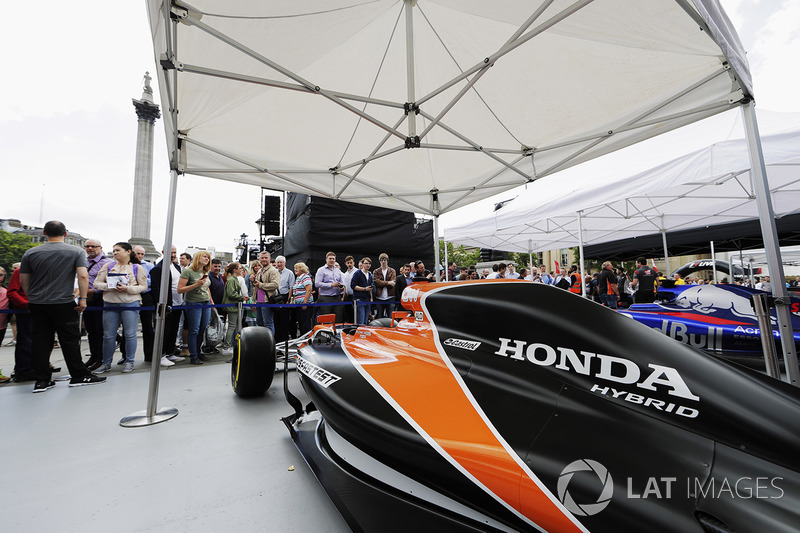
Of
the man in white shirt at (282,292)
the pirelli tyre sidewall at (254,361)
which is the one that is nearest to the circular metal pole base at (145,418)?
the pirelli tyre sidewall at (254,361)

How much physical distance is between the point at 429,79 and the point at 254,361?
317 cm

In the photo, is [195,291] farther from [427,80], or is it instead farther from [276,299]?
[427,80]

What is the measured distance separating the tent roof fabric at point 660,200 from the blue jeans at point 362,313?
3685 mm

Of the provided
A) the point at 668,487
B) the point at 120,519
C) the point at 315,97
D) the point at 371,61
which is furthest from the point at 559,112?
the point at 120,519

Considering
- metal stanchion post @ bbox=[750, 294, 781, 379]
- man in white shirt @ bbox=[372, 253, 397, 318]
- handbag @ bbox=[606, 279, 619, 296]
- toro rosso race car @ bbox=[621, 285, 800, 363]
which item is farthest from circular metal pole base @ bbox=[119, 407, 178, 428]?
handbag @ bbox=[606, 279, 619, 296]

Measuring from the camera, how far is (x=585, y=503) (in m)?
0.90

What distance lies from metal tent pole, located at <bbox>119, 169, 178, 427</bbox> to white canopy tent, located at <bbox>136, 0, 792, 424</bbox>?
0.04 metres

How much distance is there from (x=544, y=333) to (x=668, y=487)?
0.58 metres

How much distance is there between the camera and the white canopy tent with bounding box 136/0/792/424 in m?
2.25

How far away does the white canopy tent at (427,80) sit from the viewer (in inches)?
88.7

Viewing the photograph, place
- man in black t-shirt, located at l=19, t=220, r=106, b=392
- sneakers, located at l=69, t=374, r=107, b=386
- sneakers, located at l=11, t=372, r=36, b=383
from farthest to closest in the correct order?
1. sneakers, located at l=11, t=372, r=36, b=383
2. sneakers, located at l=69, t=374, r=107, b=386
3. man in black t-shirt, located at l=19, t=220, r=106, b=392

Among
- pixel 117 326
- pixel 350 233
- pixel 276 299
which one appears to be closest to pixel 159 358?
pixel 117 326

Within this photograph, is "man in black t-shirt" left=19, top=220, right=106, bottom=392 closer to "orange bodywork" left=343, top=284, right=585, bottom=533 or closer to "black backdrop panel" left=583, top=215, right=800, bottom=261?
"orange bodywork" left=343, top=284, right=585, bottom=533

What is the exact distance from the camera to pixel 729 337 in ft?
9.81
